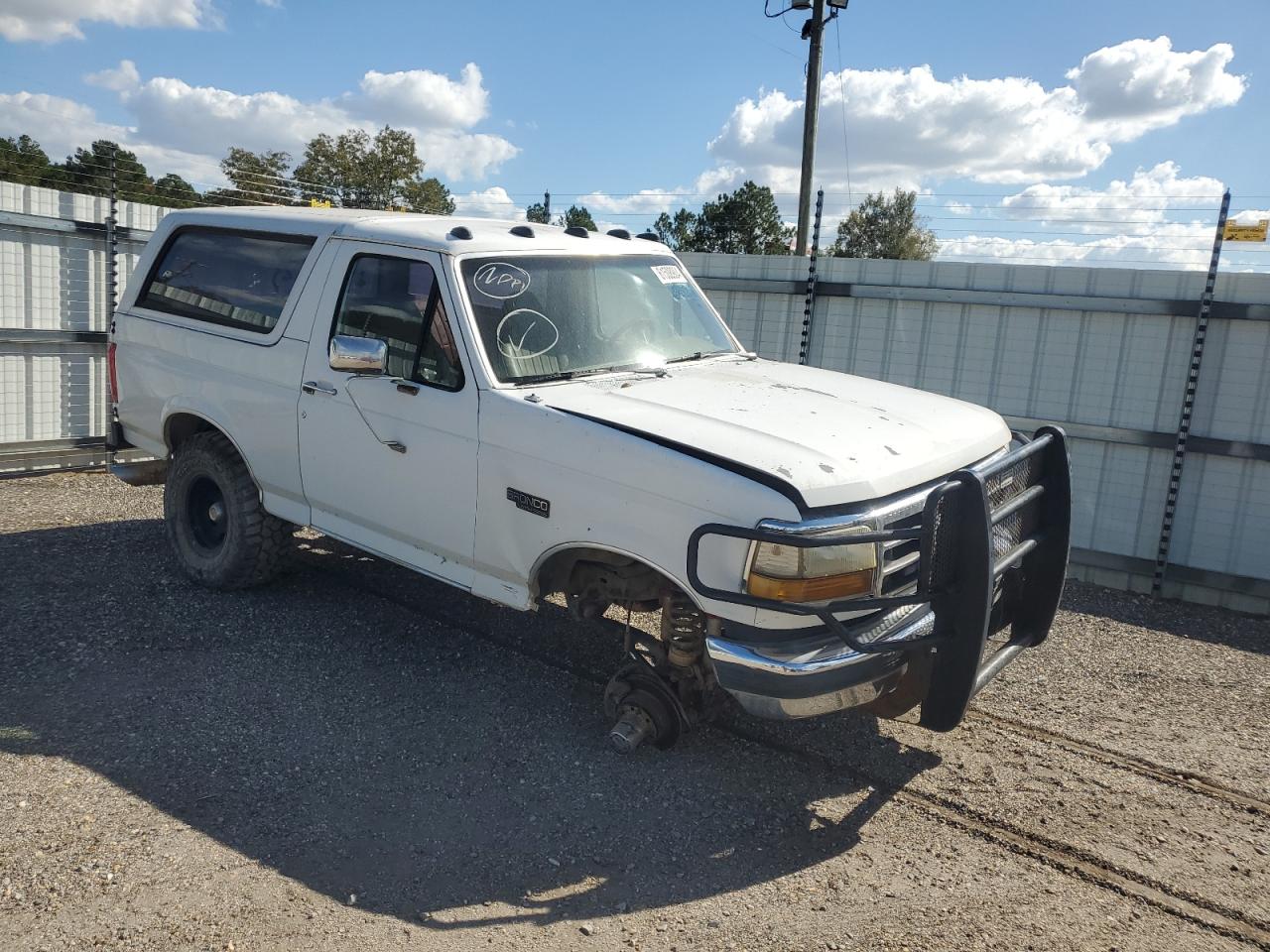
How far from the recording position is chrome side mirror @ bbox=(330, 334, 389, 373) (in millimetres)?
4324

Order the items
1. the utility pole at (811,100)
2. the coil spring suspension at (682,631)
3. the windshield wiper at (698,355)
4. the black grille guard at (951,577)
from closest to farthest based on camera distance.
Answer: the black grille guard at (951,577)
the coil spring suspension at (682,631)
the windshield wiper at (698,355)
the utility pole at (811,100)

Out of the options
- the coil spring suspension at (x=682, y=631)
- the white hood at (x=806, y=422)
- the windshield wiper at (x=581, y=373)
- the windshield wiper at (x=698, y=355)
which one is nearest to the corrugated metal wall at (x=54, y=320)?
the windshield wiper at (x=581, y=373)

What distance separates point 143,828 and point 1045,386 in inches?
274

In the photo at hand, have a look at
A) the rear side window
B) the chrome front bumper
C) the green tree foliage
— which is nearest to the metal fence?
the rear side window

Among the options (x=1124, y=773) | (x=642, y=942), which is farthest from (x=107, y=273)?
(x=1124, y=773)

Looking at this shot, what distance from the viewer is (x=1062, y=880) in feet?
11.5

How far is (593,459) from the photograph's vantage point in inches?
150

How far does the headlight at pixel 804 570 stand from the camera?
344 centimetres

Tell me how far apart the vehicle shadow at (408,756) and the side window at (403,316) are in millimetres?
1564

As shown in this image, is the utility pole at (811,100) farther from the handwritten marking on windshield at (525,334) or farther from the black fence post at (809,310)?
the handwritten marking on windshield at (525,334)

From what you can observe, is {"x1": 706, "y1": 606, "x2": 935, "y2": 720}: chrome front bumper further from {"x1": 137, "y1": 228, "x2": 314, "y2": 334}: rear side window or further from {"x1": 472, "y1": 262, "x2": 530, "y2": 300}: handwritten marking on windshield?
{"x1": 137, "y1": 228, "x2": 314, "y2": 334}: rear side window

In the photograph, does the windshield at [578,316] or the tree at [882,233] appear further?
the tree at [882,233]

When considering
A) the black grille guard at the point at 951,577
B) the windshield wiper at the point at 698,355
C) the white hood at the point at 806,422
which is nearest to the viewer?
the black grille guard at the point at 951,577

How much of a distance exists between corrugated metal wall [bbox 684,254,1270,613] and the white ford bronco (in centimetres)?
349
